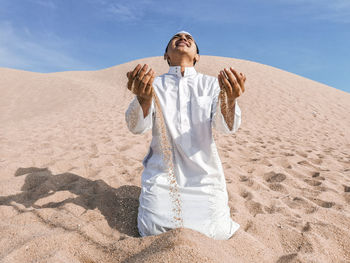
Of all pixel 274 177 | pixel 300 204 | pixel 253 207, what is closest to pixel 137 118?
pixel 253 207

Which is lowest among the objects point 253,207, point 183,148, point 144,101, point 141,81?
point 253,207

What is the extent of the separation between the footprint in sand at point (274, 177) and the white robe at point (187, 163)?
55.1 inches

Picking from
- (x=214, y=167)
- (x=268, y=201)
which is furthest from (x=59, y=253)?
(x=268, y=201)

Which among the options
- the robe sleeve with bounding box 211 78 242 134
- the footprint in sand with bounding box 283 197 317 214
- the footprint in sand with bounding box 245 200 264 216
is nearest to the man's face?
the robe sleeve with bounding box 211 78 242 134

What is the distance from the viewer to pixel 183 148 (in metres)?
1.75

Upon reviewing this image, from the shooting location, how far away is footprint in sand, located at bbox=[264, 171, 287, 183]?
301cm

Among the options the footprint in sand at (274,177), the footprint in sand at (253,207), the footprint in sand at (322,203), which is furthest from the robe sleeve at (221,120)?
the footprint in sand at (274,177)

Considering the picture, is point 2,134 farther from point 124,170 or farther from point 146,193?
point 146,193

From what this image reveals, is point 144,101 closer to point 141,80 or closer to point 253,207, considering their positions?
point 141,80

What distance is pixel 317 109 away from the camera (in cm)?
1040

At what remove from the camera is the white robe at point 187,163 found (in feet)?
5.49

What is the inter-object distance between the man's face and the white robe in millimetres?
111

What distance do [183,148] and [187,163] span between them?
0.12 m

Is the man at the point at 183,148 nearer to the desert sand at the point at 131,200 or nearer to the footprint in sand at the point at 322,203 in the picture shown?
the desert sand at the point at 131,200
